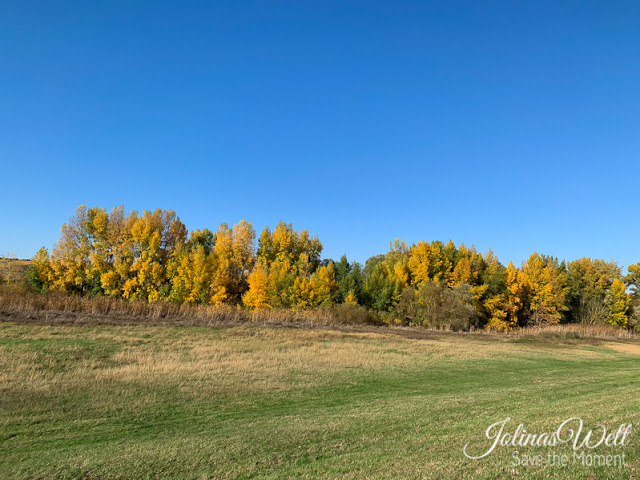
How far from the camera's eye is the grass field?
6.33 m

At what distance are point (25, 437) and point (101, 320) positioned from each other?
26.3 m

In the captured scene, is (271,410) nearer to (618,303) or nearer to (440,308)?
(440,308)

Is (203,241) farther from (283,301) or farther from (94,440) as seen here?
(94,440)

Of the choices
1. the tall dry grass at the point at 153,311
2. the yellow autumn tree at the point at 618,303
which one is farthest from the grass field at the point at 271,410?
the yellow autumn tree at the point at 618,303

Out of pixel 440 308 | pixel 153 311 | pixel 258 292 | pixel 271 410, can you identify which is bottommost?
pixel 271 410

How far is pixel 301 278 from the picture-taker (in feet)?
196

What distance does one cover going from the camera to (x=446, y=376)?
17.5 m

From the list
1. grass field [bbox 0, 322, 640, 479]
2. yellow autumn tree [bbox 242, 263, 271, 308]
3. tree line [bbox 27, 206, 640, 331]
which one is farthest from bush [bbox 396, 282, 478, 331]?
grass field [bbox 0, 322, 640, 479]

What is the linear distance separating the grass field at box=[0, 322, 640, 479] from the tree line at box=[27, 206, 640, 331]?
34.6m

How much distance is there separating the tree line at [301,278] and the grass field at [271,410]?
34645mm

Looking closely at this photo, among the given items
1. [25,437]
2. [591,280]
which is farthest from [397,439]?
[591,280]

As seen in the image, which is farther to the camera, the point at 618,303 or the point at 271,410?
the point at 618,303

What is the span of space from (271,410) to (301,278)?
161ft

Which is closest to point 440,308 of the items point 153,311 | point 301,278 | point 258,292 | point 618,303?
point 301,278
